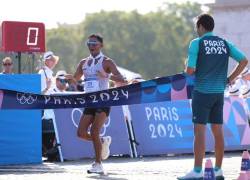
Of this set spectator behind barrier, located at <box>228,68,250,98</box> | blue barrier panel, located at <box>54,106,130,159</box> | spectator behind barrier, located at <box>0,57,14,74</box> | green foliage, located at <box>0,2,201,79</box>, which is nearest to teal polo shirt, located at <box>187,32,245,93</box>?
blue barrier panel, located at <box>54,106,130,159</box>

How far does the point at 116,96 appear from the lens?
12141 mm

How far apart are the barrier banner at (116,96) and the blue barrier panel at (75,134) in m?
2.78

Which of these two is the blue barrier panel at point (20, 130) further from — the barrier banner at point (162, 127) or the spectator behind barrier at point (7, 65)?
the barrier banner at point (162, 127)

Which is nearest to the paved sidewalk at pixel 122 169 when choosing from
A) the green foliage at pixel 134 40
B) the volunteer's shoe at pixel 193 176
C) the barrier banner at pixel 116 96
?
the volunteer's shoe at pixel 193 176

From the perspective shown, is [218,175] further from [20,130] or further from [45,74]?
[45,74]

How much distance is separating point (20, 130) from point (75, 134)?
5.12 ft

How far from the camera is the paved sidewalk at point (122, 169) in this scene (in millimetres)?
11223

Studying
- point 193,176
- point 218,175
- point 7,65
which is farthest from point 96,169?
point 7,65

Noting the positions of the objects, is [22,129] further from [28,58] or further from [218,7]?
[218,7]

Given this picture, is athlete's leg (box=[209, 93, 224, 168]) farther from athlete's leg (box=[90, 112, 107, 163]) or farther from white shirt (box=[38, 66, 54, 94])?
white shirt (box=[38, 66, 54, 94])

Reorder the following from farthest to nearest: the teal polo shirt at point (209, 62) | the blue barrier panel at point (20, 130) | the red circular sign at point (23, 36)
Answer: the red circular sign at point (23, 36), the blue barrier panel at point (20, 130), the teal polo shirt at point (209, 62)

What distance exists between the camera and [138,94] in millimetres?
12305

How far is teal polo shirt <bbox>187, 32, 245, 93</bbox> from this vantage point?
10.1m

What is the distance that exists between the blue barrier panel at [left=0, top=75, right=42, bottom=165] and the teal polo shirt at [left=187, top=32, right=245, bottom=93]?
4.16 meters
